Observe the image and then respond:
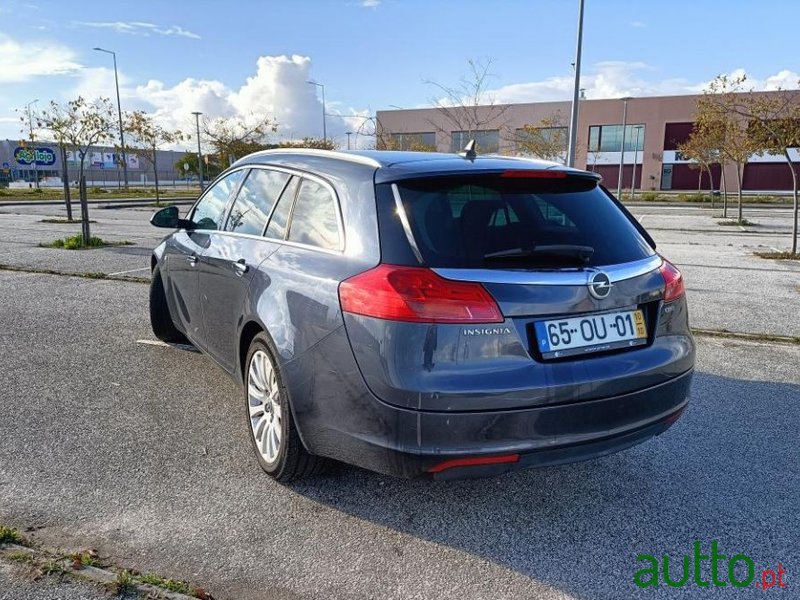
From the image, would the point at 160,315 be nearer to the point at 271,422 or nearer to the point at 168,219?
the point at 168,219

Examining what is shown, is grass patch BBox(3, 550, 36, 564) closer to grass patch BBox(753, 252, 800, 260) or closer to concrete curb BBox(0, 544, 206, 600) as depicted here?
concrete curb BBox(0, 544, 206, 600)

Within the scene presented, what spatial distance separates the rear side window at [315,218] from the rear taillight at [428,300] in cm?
45

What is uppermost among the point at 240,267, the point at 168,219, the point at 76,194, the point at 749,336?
the point at 168,219

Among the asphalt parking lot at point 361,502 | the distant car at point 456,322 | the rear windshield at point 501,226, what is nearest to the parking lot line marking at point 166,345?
the asphalt parking lot at point 361,502

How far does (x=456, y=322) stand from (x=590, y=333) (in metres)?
0.60

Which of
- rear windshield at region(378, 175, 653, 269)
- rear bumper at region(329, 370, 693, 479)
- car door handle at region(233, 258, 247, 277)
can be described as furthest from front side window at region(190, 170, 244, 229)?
rear bumper at region(329, 370, 693, 479)

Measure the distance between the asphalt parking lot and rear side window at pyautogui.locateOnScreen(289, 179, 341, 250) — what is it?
3.86 feet

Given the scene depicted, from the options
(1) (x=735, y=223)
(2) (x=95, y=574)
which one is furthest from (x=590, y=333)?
(1) (x=735, y=223)

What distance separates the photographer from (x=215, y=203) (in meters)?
4.47

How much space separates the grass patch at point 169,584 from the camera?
2.36 meters

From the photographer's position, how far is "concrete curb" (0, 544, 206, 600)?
2342 millimetres

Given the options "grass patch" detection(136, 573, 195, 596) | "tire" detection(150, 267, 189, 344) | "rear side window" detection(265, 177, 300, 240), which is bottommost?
"grass patch" detection(136, 573, 195, 596)

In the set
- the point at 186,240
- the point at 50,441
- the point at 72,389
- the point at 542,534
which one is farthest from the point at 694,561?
the point at 72,389

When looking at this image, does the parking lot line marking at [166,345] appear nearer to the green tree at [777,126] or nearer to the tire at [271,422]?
the tire at [271,422]
